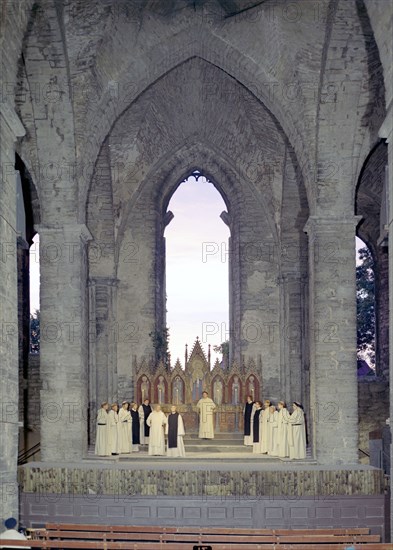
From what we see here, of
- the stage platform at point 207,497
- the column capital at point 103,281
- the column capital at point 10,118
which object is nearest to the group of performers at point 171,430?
the stage platform at point 207,497

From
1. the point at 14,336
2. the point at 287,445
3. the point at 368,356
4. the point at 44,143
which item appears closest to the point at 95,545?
the point at 14,336

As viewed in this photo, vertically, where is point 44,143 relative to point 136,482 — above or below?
above

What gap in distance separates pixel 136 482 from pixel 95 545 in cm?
407

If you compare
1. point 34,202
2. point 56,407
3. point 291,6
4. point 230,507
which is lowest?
point 230,507

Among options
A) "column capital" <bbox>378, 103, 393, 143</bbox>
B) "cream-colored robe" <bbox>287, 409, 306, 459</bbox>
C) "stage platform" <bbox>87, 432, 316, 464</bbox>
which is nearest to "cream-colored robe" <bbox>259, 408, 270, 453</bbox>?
"stage platform" <bbox>87, 432, 316, 464</bbox>

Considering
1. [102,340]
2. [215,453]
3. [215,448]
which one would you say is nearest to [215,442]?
[215,448]

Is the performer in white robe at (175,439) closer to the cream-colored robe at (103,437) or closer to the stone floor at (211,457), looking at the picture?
the stone floor at (211,457)

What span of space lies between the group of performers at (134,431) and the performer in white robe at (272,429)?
1.89m

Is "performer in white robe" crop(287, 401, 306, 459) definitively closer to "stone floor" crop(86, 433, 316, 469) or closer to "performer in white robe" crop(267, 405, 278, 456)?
"stone floor" crop(86, 433, 316, 469)

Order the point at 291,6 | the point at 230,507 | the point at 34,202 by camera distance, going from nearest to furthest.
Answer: the point at 230,507, the point at 291,6, the point at 34,202

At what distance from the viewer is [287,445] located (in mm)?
18141

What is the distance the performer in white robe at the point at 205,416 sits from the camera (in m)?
20.6

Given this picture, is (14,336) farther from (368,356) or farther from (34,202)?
(368,356)

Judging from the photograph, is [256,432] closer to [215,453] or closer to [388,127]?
[215,453]
